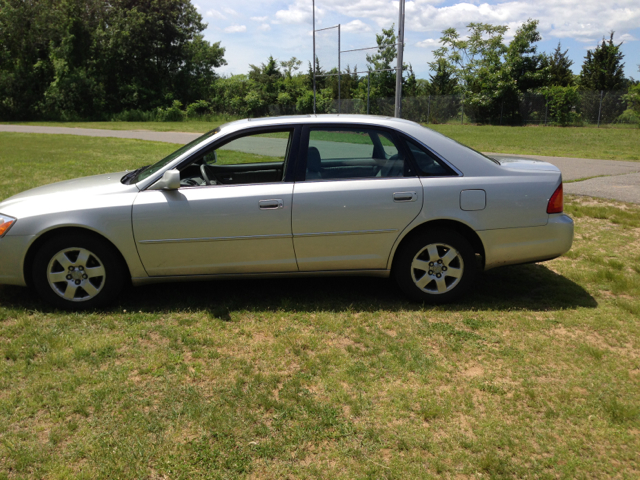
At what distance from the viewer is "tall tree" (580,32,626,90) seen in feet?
125

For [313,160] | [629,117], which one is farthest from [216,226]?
[629,117]

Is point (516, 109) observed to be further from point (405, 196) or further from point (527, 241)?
point (405, 196)

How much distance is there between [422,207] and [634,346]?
1.86 meters

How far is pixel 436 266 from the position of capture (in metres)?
4.59

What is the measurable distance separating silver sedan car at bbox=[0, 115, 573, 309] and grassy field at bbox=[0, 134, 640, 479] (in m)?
0.35

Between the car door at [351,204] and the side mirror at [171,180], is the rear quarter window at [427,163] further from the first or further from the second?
the side mirror at [171,180]

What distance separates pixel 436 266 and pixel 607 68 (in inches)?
1616

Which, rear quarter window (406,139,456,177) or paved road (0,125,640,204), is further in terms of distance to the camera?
paved road (0,125,640,204)

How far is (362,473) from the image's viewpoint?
259cm

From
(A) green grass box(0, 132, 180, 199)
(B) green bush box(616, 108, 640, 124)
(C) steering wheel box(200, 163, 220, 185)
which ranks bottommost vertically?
(A) green grass box(0, 132, 180, 199)

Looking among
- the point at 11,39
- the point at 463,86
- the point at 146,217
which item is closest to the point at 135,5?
the point at 11,39

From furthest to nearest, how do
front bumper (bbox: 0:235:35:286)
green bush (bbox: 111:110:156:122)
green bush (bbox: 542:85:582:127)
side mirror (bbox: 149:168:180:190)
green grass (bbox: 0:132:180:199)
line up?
green bush (bbox: 111:110:156:122) → green bush (bbox: 542:85:582:127) → green grass (bbox: 0:132:180:199) → front bumper (bbox: 0:235:35:286) → side mirror (bbox: 149:168:180:190)

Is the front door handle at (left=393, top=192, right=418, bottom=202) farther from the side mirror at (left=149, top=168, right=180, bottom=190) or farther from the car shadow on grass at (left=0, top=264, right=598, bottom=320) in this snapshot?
the side mirror at (left=149, top=168, right=180, bottom=190)

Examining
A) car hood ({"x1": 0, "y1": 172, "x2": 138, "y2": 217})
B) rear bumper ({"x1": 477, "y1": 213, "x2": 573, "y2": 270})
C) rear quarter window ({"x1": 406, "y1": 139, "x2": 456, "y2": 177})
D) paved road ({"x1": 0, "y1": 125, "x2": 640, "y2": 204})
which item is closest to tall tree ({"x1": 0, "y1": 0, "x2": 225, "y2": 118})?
paved road ({"x1": 0, "y1": 125, "x2": 640, "y2": 204})
